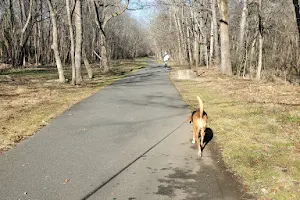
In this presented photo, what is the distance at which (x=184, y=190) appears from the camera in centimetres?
464

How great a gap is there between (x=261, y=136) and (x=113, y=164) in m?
3.53

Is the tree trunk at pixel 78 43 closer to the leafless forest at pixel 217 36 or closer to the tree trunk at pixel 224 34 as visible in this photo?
the leafless forest at pixel 217 36

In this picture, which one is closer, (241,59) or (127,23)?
(241,59)

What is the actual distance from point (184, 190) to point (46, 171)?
245 cm

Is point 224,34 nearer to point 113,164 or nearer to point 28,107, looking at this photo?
point 28,107

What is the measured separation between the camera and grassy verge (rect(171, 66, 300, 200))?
15.6 ft

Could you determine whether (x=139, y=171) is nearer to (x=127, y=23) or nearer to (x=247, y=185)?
(x=247, y=185)

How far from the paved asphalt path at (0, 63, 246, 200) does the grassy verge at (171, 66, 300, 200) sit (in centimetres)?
41

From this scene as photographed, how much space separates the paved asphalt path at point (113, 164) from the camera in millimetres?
4629

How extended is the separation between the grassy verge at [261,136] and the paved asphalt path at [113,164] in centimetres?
41

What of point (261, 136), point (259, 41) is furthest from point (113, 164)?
point (259, 41)

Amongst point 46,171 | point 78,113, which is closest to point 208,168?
point 46,171

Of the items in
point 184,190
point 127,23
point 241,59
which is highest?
point 127,23

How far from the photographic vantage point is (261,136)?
716cm
